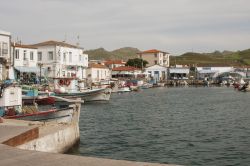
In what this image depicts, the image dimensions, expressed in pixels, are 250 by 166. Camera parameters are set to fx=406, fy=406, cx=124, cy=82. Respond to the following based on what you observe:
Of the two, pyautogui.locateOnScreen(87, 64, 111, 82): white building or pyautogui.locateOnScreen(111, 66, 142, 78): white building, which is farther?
pyautogui.locateOnScreen(111, 66, 142, 78): white building

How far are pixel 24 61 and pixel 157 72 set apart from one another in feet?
254

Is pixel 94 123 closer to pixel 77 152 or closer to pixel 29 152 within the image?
pixel 77 152

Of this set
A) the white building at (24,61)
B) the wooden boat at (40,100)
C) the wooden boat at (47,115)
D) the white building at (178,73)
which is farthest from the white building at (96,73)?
the wooden boat at (47,115)

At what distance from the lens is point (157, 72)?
141625 mm

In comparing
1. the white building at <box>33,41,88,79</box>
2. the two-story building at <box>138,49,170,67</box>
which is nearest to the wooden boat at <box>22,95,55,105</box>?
the white building at <box>33,41,88,79</box>

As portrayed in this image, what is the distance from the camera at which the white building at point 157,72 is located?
458ft

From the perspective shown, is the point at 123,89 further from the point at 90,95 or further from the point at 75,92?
the point at 75,92

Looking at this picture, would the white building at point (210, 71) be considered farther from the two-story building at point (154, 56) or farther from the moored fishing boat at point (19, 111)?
the moored fishing boat at point (19, 111)

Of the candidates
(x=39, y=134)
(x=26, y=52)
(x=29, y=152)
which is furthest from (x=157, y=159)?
(x=26, y=52)

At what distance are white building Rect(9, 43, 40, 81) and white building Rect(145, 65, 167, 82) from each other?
7064 cm

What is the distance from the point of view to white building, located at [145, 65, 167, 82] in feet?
458

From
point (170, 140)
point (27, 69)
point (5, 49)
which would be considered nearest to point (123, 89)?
→ point (27, 69)

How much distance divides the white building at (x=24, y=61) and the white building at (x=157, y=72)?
232 feet

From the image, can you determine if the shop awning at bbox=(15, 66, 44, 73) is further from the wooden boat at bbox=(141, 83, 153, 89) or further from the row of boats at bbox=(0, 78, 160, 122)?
the wooden boat at bbox=(141, 83, 153, 89)
